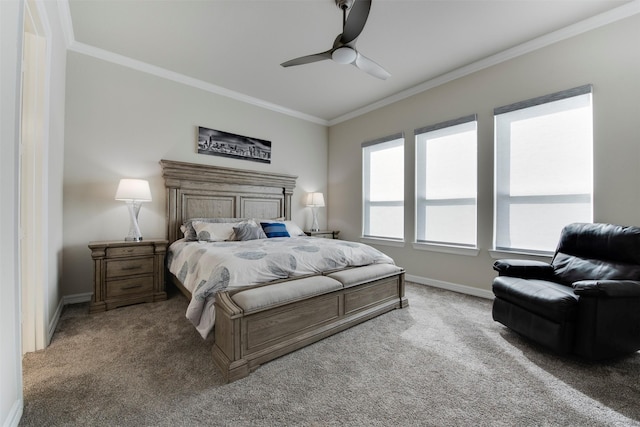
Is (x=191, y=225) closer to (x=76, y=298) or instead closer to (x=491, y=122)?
(x=76, y=298)

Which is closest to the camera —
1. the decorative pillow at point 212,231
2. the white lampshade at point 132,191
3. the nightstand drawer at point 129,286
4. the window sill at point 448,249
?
the nightstand drawer at point 129,286

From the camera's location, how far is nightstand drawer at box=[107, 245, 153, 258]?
2.79 m

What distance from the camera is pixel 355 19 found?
1896 millimetres

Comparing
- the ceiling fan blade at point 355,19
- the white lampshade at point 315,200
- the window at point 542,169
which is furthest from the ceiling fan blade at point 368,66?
the white lampshade at point 315,200

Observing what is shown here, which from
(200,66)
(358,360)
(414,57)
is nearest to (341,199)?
(414,57)

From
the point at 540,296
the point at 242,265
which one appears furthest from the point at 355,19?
the point at 540,296

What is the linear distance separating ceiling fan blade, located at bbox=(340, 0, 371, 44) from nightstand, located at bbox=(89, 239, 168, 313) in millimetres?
2886

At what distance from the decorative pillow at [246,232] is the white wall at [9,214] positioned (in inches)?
80.7

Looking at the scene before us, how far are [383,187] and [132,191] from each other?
3.60 meters

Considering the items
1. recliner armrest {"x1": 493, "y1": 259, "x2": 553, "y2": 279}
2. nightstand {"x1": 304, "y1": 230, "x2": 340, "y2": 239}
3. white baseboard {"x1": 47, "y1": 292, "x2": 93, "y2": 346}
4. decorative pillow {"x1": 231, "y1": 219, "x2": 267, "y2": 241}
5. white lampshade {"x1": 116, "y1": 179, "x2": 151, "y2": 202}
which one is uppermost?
white lampshade {"x1": 116, "y1": 179, "x2": 151, "y2": 202}

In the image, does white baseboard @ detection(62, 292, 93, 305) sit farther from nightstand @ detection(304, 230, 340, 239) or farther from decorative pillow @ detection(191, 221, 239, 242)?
nightstand @ detection(304, 230, 340, 239)

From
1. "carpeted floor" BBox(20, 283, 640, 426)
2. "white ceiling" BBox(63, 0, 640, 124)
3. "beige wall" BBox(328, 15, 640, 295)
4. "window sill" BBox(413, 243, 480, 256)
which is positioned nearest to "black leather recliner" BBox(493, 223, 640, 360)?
"carpeted floor" BBox(20, 283, 640, 426)

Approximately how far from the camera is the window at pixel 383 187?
14.0 feet

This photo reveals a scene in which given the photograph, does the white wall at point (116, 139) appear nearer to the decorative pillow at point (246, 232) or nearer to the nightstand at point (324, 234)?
the decorative pillow at point (246, 232)
